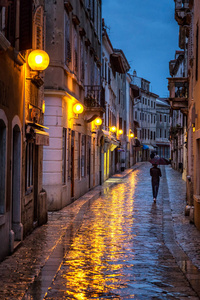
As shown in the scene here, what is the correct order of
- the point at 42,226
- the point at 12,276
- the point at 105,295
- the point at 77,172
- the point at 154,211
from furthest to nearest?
the point at 77,172, the point at 154,211, the point at 42,226, the point at 12,276, the point at 105,295

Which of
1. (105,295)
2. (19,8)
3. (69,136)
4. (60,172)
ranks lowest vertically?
(105,295)

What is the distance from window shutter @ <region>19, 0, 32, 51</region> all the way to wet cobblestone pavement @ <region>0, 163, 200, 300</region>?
3.90 meters

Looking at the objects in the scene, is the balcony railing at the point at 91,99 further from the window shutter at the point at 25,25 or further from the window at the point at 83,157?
the window shutter at the point at 25,25

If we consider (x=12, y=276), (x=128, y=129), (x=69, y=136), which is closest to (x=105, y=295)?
(x=12, y=276)

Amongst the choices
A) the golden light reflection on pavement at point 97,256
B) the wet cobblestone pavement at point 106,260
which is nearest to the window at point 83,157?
the golden light reflection on pavement at point 97,256

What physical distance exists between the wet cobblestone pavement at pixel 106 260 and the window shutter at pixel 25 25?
12.8ft

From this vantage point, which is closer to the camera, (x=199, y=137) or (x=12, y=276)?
(x=12, y=276)

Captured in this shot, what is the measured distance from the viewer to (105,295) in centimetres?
689

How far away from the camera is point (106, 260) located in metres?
9.25

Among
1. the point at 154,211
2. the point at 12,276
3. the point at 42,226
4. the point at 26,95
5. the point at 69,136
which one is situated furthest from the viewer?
the point at 69,136

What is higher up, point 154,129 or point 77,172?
point 154,129

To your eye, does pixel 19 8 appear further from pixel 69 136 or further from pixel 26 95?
pixel 69 136

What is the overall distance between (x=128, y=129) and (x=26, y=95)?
169 ft

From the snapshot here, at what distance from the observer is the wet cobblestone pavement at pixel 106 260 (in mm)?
7141
